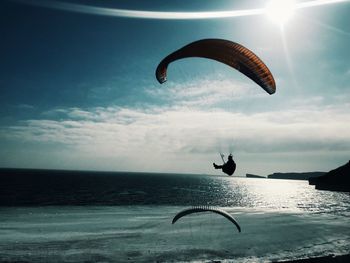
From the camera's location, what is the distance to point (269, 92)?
17.8m

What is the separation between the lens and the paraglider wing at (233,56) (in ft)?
56.0

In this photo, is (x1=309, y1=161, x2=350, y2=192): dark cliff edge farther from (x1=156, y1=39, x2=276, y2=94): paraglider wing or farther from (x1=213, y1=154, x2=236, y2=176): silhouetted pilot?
(x1=213, y1=154, x2=236, y2=176): silhouetted pilot

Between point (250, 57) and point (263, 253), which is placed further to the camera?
point (263, 253)

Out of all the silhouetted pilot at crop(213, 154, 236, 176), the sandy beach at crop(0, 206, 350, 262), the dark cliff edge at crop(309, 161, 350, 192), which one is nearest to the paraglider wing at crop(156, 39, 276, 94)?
the silhouetted pilot at crop(213, 154, 236, 176)

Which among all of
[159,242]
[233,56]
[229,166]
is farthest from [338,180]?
[229,166]

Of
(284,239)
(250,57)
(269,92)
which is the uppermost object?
(250,57)

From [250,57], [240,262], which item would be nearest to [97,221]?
[240,262]

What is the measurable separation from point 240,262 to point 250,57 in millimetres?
17441

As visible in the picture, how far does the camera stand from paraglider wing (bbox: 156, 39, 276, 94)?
672 inches

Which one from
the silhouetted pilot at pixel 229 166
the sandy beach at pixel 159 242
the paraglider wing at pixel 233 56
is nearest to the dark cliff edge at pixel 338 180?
the sandy beach at pixel 159 242

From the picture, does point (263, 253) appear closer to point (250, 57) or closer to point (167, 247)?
point (167, 247)

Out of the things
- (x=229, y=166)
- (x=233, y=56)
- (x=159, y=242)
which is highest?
(x=233, y=56)

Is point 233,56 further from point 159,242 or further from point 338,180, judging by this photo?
point 338,180

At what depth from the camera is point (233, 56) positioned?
1769cm
